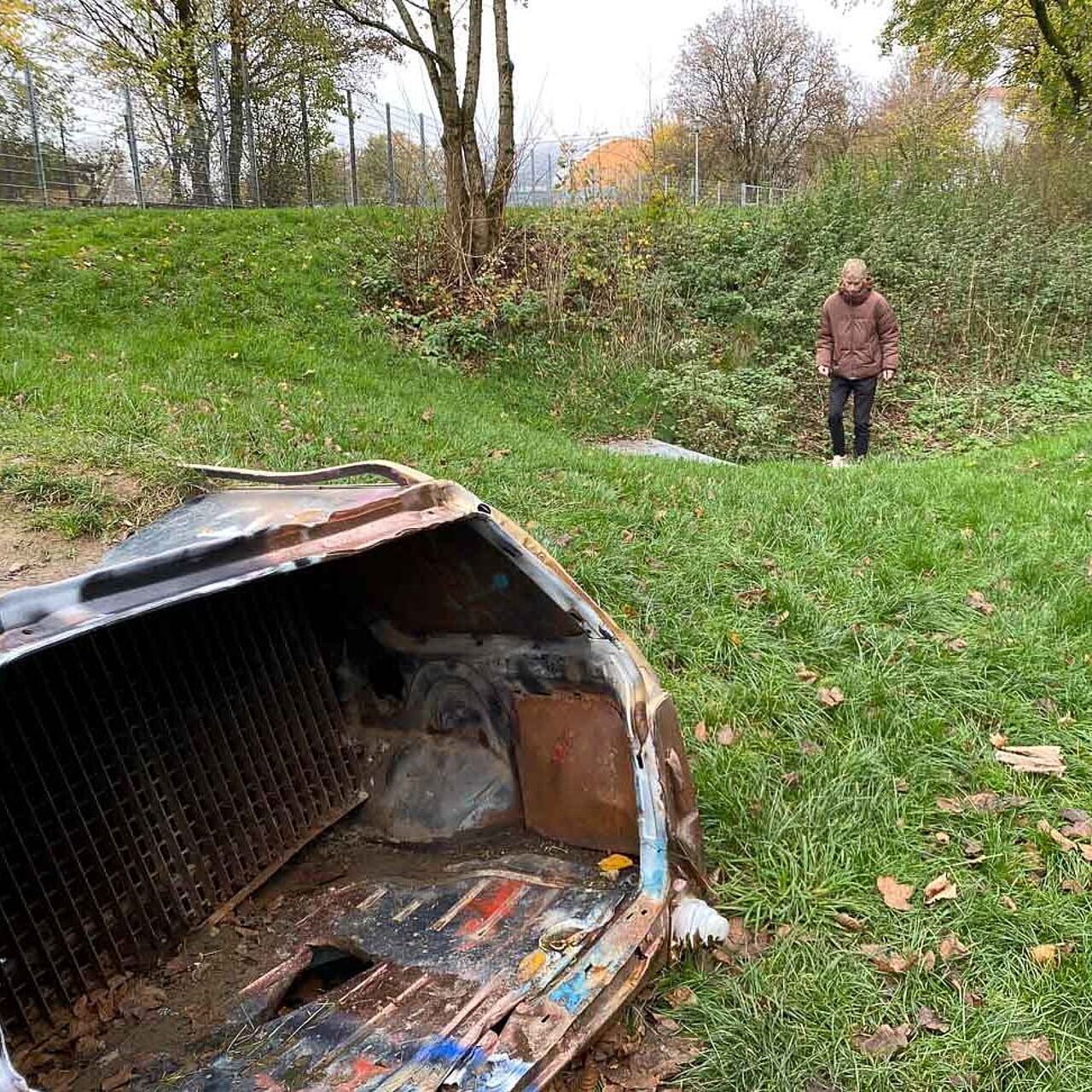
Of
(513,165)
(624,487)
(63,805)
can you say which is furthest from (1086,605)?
(513,165)

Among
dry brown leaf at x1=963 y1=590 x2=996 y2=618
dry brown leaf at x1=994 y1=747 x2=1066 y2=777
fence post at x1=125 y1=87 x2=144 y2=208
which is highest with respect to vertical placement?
fence post at x1=125 y1=87 x2=144 y2=208

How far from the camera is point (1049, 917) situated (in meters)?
2.69

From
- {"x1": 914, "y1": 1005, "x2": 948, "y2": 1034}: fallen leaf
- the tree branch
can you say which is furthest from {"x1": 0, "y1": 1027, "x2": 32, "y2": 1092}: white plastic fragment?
the tree branch

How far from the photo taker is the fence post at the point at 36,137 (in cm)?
1764

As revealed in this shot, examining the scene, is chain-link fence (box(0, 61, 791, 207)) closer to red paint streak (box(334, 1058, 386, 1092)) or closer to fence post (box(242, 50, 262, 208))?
fence post (box(242, 50, 262, 208))

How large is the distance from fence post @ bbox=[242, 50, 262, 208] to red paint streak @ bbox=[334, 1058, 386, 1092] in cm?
2099

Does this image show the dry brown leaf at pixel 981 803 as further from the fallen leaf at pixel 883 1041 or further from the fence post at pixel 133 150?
the fence post at pixel 133 150

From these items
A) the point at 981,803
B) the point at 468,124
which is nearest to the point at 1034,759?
the point at 981,803

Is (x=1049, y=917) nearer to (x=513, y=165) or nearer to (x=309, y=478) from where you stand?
(x=309, y=478)

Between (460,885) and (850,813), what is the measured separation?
1.33 metres

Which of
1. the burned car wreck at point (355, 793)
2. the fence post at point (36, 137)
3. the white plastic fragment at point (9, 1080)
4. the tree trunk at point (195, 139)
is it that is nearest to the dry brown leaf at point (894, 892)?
the burned car wreck at point (355, 793)

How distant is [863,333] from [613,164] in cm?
680

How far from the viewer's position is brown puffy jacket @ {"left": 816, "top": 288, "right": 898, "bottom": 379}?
8.59m

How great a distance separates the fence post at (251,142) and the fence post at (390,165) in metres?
2.96
